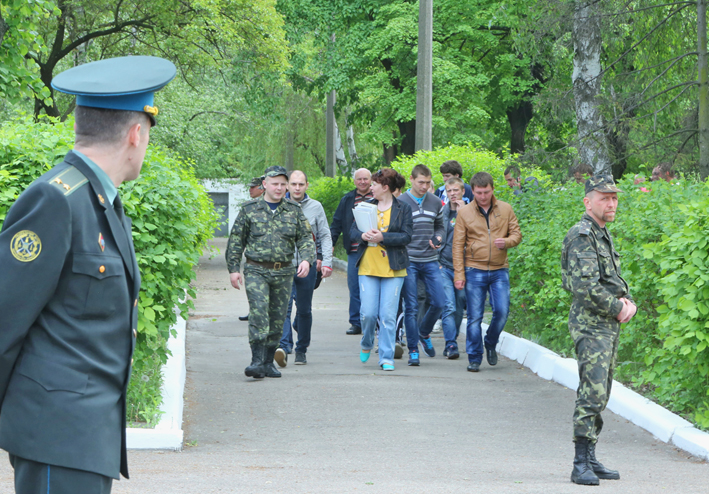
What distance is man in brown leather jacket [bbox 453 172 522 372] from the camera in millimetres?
9250

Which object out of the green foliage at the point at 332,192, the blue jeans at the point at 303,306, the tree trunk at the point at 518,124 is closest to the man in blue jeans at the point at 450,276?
the blue jeans at the point at 303,306

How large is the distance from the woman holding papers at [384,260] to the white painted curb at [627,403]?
5.30 ft

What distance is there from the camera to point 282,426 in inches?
273

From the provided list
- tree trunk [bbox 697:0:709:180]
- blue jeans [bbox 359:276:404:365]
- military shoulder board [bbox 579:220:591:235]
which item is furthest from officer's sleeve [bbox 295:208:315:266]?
tree trunk [bbox 697:0:709:180]

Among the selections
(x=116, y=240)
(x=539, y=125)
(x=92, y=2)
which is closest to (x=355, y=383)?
(x=116, y=240)

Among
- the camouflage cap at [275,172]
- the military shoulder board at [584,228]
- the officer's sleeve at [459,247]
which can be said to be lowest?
the officer's sleeve at [459,247]

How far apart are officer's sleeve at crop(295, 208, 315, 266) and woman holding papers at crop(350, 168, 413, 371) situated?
0.59 m

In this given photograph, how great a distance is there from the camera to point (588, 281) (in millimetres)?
5477

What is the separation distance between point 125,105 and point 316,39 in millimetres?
26188

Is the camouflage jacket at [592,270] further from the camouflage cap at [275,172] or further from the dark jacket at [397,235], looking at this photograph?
the camouflage cap at [275,172]

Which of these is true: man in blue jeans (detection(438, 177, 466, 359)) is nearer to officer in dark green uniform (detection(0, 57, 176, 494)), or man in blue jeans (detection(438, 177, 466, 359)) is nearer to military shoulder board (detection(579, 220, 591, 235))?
military shoulder board (detection(579, 220, 591, 235))

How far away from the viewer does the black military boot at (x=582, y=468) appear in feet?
17.5

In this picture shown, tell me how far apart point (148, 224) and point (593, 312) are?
3181 millimetres

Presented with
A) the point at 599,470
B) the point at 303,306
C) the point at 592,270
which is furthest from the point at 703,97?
the point at 599,470
